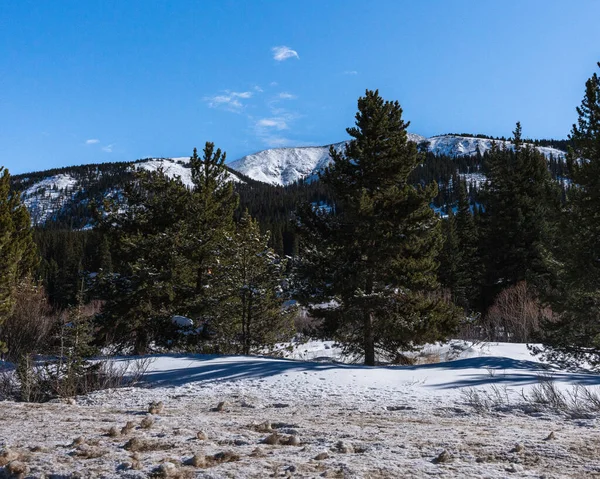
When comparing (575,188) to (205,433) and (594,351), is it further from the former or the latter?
(205,433)

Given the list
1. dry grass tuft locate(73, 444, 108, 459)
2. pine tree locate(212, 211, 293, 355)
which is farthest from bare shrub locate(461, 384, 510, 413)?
pine tree locate(212, 211, 293, 355)

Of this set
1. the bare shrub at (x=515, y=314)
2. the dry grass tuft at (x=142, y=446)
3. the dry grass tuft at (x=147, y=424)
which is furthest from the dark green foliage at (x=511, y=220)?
the dry grass tuft at (x=142, y=446)

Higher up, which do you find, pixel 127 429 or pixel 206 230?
pixel 206 230

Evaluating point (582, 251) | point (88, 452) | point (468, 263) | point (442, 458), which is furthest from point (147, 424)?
point (468, 263)

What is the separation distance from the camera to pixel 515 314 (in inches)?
1039

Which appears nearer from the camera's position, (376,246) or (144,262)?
(376,246)

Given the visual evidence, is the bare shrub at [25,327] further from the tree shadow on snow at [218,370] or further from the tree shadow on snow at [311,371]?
the tree shadow on snow at [218,370]

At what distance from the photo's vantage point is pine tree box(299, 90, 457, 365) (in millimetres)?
14414

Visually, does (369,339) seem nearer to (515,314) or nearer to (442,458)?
(442,458)

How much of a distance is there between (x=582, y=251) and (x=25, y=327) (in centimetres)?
1903

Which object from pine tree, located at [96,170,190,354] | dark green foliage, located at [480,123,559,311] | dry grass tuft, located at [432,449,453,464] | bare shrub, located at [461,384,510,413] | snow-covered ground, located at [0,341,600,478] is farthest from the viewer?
dark green foliage, located at [480,123,559,311]

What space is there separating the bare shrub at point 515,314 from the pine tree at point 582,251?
10167 mm

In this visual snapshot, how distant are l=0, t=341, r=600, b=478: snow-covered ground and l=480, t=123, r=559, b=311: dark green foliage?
21.2 m

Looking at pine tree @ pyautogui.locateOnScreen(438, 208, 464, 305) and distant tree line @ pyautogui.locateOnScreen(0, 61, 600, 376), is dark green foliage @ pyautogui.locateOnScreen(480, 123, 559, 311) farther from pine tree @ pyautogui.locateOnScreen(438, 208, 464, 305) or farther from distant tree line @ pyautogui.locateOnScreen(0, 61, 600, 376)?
distant tree line @ pyautogui.locateOnScreen(0, 61, 600, 376)
